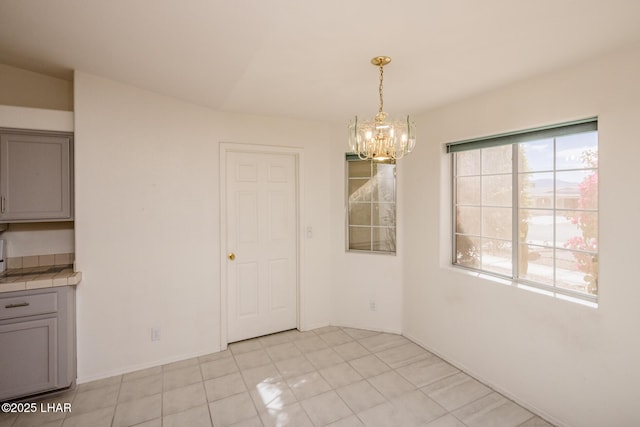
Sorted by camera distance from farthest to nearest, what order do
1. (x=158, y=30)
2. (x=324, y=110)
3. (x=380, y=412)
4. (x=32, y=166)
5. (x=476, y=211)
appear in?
1. (x=324, y=110)
2. (x=476, y=211)
3. (x=32, y=166)
4. (x=380, y=412)
5. (x=158, y=30)

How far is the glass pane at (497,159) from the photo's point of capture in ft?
8.96

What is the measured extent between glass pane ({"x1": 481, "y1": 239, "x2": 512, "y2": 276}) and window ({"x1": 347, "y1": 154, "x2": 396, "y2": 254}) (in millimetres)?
1034

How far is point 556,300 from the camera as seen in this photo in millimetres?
2256

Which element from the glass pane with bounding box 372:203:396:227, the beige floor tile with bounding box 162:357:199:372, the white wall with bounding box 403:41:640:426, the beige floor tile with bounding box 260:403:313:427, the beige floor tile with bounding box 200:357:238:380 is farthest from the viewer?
the glass pane with bounding box 372:203:396:227

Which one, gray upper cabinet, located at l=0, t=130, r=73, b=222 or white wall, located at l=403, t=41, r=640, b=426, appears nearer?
white wall, located at l=403, t=41, r=640, b=426

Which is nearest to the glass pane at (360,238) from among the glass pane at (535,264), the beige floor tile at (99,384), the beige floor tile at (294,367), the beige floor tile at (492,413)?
the beige floor tile at (294,367)

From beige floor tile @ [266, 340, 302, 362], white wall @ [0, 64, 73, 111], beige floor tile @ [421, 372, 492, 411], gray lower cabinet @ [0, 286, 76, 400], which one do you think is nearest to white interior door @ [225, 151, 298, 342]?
beige floor tile @ [266, 340, 302, 362]

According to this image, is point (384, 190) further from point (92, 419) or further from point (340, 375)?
point (92, 419)

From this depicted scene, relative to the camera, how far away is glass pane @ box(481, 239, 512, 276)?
2738 mm

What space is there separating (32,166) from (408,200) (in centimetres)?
341

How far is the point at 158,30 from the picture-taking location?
6.28ft

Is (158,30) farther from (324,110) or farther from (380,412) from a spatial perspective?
(380,412)

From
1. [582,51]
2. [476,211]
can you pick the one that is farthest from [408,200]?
[582,51]

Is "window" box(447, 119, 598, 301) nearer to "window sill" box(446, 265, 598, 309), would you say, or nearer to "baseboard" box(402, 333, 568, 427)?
"window sill" box(446, 265, 598, 309)
